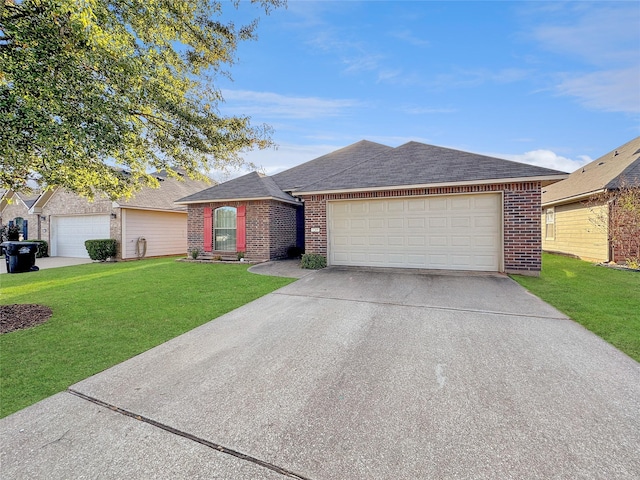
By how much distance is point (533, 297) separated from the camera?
6.03 meters

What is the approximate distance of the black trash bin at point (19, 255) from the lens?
10.8 meters

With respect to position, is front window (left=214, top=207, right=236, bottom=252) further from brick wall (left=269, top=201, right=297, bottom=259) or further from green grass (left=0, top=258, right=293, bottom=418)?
green grass (left=0, top=258, right=293, bottom=418)

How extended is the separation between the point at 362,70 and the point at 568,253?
12.4 meters

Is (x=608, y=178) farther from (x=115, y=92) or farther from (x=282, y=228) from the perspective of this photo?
(x=115, y=92)

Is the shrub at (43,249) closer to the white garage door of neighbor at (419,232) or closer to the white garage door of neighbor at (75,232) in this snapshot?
the white garage door of neighbor at (75,232)

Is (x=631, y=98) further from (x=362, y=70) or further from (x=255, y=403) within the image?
(x=255, y=403)

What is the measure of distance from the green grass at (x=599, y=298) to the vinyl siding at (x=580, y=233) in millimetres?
2070

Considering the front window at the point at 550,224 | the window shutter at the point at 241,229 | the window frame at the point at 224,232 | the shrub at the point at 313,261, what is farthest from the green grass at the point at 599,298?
the window frame at the point at 224,232

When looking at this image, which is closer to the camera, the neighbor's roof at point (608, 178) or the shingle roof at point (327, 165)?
the neighbor's roof at point (608, 178)

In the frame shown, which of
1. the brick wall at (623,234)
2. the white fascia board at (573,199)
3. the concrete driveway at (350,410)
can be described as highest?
the white fascia board at (573,199)

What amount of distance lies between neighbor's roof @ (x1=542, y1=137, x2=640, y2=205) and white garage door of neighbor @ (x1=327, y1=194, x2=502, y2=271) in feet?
15.6

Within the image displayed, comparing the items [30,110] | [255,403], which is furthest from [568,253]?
[30,110]

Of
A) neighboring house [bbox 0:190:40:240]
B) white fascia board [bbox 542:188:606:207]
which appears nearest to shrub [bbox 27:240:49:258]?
neighboring house [bbox 0:190:40:240]

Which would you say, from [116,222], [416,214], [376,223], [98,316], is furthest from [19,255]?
[416,214]
